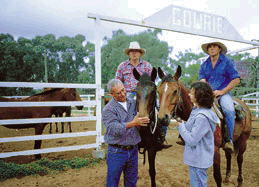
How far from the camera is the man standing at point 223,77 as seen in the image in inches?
124

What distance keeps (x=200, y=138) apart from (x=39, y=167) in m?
4.07

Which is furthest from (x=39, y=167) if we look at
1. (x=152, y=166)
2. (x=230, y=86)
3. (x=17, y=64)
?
(x=17, y=64)

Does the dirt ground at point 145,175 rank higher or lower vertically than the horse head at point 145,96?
lower

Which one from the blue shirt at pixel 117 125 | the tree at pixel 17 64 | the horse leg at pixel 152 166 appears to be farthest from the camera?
the tree at pixel 17 64

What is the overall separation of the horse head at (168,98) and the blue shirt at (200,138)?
541 millimetres

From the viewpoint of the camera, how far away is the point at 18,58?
29.9 m

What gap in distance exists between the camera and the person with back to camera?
187cm

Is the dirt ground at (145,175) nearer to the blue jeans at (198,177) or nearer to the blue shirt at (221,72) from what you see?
Answer: the blue jeans at (198,177)

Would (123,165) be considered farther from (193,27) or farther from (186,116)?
(193,27)

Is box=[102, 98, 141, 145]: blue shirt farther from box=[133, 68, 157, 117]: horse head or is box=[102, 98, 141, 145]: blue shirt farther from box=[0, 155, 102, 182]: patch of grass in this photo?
box=[0, 155, 102, 182]: patch of grass

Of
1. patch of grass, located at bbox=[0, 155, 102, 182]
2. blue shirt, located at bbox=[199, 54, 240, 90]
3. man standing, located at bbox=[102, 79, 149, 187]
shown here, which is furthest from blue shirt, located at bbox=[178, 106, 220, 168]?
patch of grass, located at bbox=[0, 155, 102, 182]

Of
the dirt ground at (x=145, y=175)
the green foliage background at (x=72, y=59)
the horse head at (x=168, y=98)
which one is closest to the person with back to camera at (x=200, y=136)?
the horse head at (x=168, y=98)

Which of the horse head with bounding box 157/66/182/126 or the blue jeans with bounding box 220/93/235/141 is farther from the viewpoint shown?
the blue jeans with bounding box 220/93/235/141

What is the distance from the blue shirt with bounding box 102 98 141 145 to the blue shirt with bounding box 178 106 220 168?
0.64 metres
